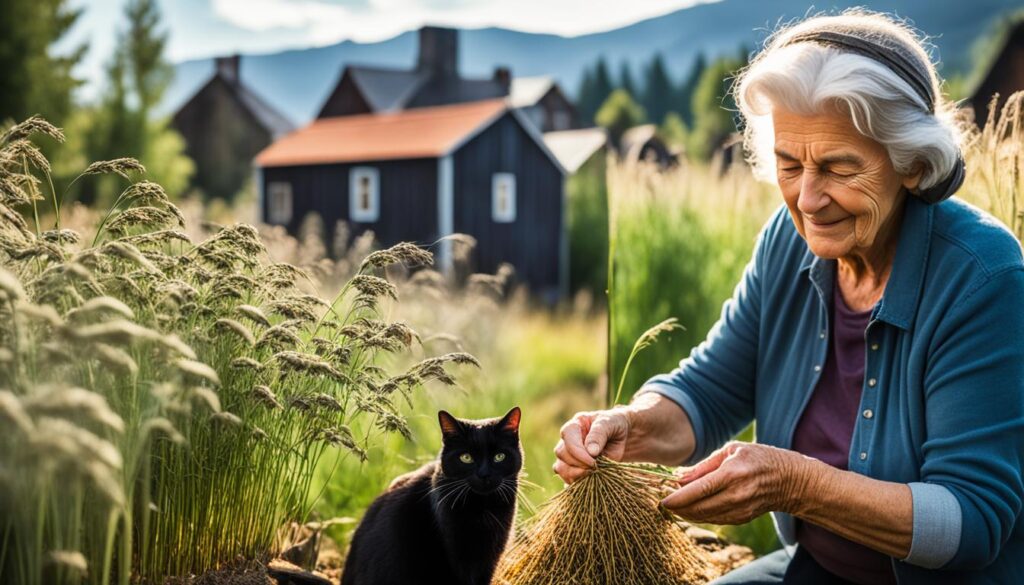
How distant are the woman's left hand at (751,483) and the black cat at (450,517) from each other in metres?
0.65

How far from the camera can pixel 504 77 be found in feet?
133

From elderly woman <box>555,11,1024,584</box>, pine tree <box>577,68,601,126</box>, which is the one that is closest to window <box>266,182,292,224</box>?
elderly woman <box>555,11,1024,584</box>

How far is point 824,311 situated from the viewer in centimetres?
271

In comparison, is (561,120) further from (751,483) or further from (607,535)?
(751,483)

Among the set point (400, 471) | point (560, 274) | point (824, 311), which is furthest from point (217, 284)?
point (560, 274)

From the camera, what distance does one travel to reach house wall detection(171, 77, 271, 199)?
4225 cm

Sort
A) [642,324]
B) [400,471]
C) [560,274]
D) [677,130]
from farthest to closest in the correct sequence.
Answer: [677,130] < [560,274] < [642,324] < [400,471]

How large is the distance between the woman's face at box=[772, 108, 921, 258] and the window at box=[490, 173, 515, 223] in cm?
2158

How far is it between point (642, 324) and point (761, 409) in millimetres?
2465

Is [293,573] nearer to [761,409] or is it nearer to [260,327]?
[260,327]

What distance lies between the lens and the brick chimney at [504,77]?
4012cm

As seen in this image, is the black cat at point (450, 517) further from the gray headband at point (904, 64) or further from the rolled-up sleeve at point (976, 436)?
the gray headband at point (904, 64)

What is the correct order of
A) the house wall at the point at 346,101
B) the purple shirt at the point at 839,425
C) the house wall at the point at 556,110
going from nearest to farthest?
the purple shirt at the point at 839,425 → the house wall at the point at 346,101 → the house wall at the point at 556,110

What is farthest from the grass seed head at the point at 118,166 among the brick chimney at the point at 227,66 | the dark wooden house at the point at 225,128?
the brick chimney at the point at 227,66
